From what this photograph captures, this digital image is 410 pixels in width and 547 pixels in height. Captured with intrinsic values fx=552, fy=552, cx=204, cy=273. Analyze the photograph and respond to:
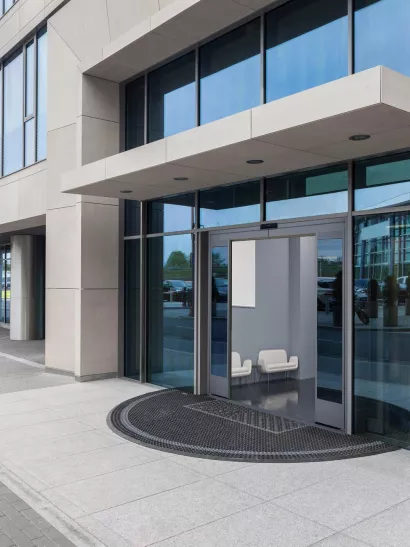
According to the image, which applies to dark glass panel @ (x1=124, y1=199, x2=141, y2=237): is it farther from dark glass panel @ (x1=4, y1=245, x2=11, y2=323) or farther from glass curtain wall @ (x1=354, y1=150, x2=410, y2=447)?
dark glass panel @ (x1=4, y1=245, x2=11, y2=323)

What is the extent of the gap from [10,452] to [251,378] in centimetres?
528

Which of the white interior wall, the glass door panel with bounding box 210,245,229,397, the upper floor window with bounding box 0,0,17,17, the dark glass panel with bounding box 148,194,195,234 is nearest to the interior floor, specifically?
the glass door panel with bounding box 210,245,229,397

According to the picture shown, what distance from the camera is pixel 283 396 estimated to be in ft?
30.2

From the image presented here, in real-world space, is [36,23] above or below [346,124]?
above

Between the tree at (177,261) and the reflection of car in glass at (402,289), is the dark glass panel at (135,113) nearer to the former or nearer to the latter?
the tree at (177,261)

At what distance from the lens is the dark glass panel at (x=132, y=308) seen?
10484 millimetres

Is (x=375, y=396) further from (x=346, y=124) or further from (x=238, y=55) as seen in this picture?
(x=238, y=55)

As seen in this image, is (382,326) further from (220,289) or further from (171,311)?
(171,311)

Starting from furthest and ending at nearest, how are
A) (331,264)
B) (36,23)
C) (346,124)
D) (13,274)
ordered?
(13,274), (36,23), (331,264), (346,124)

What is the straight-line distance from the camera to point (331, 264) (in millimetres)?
7086

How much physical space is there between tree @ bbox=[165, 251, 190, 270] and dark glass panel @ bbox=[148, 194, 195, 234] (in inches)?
16.5

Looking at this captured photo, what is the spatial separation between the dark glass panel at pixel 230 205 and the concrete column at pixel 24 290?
10.0 m

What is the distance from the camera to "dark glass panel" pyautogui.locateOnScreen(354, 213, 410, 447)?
628cm

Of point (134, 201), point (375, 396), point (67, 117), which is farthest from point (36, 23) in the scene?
point (375, 396)
